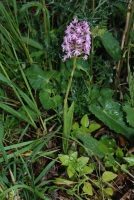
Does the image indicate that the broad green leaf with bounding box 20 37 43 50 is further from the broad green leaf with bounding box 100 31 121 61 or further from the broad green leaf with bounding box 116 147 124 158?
the broad green leaf with bounding box 116 147 124 158

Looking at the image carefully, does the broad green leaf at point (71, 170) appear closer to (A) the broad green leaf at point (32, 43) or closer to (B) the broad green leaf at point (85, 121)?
(B) the broad green leaf at point (85, 121)

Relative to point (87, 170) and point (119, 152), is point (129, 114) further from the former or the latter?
point (87, 170)

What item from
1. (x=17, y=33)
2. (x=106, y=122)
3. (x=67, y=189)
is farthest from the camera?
(x=17, y=33)

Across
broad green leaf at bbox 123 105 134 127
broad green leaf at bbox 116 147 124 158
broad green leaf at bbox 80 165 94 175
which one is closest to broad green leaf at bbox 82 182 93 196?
broad green leaf at bbox 80 165 94 175

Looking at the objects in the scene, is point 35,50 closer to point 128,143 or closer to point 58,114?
point 58,114

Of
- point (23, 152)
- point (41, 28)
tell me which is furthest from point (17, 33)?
point (23, 152)
